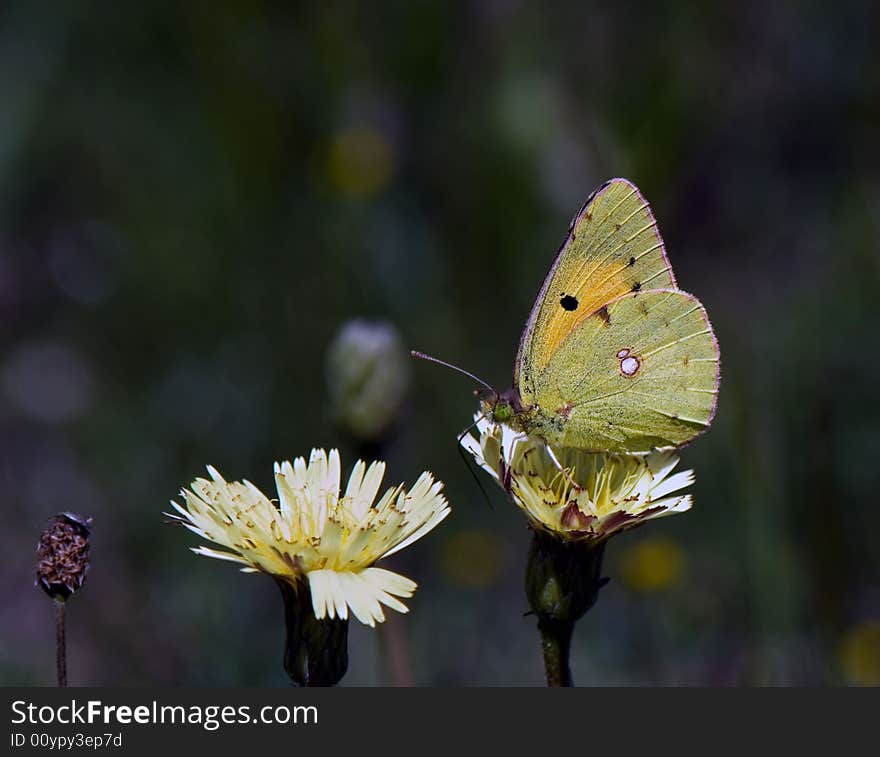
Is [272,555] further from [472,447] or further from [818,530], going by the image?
[818,530]

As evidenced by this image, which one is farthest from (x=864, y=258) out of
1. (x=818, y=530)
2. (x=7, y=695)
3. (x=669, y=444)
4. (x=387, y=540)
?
(x=7, y=695)

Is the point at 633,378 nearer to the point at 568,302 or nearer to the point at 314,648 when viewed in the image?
the point at 568,302

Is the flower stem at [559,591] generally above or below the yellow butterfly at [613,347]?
below

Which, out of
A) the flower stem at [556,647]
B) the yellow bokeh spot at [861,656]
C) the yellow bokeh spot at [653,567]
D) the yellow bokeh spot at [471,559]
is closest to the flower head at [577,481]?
the flower stem at [556,647]

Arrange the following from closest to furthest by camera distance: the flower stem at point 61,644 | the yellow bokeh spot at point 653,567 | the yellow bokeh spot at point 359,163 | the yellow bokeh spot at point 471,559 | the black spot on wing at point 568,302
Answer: the flower stem at point 61,644, the black spot on wing at point 568,302, the yellow bokeh spot at point 653,567, the yellow bokeh spot at point 471,559, the yellow bokeh spot at point 359,163

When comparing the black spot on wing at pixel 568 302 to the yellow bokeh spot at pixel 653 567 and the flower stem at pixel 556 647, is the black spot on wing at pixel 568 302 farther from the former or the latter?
the yellow bokeh spot at pixel 653 567

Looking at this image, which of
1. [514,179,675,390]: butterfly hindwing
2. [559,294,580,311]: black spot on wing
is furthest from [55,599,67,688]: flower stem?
[559,294,580,311]: black spot on wing

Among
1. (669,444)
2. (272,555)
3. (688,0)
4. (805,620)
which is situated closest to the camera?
(272,555)

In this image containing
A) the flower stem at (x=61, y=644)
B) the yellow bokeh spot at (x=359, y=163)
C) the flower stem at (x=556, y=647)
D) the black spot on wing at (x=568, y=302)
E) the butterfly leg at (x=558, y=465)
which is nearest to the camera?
the flower stem at (x=61, y=644)
